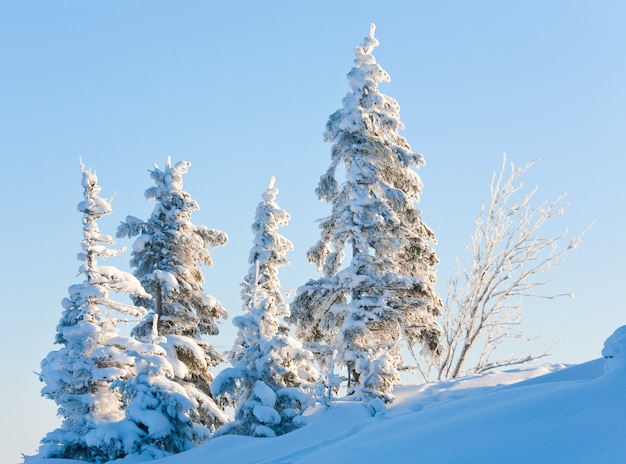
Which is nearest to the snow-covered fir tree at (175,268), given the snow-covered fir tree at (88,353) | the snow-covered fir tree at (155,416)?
the snow-covered fir tree at (88,353)

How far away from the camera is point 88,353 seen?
18188mm

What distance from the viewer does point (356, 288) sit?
19.5 m

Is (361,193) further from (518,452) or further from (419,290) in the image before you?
(518,452)

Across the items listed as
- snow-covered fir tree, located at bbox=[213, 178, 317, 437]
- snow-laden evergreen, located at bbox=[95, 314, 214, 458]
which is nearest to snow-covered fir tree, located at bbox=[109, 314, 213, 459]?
snow-laden evergreen, located at bbox=[95, 314, 214, 458]

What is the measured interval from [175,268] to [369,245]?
23.2 feet

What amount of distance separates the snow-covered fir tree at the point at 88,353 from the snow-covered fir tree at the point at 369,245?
18.4ft

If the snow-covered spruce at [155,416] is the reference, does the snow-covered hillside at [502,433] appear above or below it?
below

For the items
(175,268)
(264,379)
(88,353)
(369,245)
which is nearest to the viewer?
(264,379)

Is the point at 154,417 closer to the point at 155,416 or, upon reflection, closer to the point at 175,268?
the point at 155,416

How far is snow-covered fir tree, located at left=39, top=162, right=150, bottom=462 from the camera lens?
17.3 metres

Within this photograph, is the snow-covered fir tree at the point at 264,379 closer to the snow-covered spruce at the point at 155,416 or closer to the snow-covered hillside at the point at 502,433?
the snow-covered spruce at the point at 155,416

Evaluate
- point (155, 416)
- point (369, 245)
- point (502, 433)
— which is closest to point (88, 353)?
point (155, 416)

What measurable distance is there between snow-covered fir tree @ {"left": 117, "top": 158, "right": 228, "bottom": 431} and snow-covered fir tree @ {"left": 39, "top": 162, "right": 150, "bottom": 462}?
294cm

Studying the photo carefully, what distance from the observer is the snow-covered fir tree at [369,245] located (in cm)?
1920
